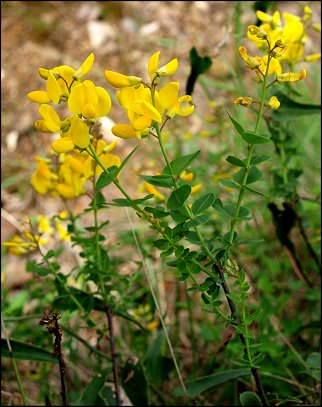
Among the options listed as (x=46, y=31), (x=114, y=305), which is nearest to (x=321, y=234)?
(x=114, y=305)

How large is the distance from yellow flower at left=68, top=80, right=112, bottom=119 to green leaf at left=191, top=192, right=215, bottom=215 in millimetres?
167

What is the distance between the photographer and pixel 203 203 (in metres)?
0.87

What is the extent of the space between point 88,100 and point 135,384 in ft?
2.06

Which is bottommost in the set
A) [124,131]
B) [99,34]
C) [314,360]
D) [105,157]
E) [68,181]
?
[99,34]

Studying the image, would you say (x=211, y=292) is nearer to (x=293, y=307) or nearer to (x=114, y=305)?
(x=114, y=305)

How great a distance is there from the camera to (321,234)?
1.49 metres

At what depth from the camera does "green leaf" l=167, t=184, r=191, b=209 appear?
2.67ft

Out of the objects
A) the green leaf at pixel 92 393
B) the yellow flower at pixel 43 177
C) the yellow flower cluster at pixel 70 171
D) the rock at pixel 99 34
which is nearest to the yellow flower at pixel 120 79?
the yellow flower cluster at pixel 70 171

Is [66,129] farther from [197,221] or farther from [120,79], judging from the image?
[197,221]

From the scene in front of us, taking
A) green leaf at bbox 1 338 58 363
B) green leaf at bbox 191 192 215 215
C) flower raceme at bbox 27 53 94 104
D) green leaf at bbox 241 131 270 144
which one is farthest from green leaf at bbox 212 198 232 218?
green leaf at bbox 1 338 58 363

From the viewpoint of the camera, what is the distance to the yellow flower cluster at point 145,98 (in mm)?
782

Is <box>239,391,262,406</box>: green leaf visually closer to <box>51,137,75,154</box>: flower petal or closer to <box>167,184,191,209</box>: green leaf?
<box>167,184,191,209</box>: green leaf

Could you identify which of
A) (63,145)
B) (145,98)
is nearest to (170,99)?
(145,98)

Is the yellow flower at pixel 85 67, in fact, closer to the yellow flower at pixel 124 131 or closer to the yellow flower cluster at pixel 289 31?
the yellow flower at pixel 124 131
